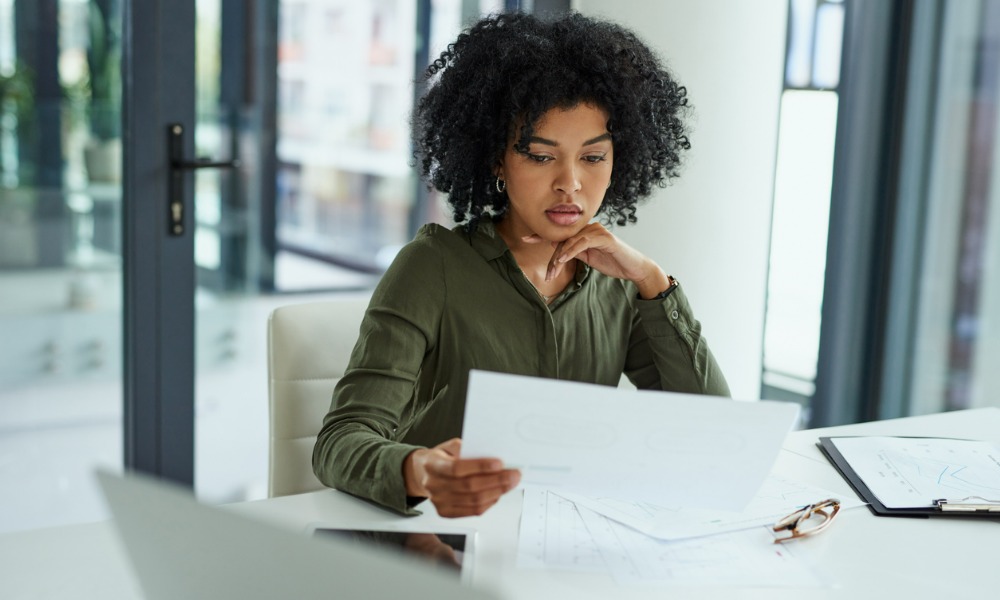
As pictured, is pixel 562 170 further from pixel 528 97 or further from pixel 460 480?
pixel 460 480

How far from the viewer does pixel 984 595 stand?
3.54 feet

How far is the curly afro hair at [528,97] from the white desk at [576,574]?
57cm

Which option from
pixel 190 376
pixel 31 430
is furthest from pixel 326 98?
pixel 31 430

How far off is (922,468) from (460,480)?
0.75m

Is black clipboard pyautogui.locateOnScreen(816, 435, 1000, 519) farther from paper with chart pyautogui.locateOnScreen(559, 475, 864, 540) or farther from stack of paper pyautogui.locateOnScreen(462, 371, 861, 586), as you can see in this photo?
stack of paper pyautogui.locateOnScreen(462, 371, 861, 586)

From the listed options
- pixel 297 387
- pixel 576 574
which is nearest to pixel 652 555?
pixel 576 574

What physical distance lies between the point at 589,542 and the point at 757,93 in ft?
6.87

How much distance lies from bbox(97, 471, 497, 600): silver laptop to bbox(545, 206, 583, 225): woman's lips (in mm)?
903

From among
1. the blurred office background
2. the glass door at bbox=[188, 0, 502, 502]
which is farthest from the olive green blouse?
the glass door at bbox=[188, 0, 502, 502]

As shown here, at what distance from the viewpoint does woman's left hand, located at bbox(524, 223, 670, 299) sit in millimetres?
1551

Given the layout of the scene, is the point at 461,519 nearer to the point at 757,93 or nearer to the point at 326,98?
the point at 326,98

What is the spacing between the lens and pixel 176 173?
7.63ft

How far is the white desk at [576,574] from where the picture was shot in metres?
1.04

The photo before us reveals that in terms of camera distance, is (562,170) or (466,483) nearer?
(466,483)
